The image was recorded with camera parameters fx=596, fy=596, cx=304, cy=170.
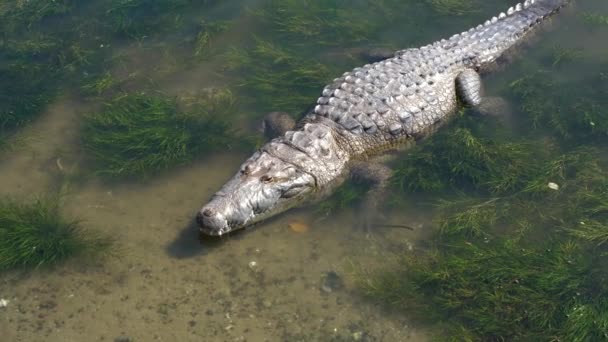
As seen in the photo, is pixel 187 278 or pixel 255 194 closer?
pixel 187 278

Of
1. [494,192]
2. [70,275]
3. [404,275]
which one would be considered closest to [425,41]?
[494,192]

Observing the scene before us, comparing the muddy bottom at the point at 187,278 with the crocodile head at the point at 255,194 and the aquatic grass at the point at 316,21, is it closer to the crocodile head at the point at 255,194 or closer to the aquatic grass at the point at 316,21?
the crocodile head at the point at 255,194

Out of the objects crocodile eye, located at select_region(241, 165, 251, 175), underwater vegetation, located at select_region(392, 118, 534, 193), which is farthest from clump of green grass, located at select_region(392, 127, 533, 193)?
crocodile eye, located at select_region(241, 165, 251, 175)

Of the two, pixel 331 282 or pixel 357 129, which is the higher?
pixel 357 129

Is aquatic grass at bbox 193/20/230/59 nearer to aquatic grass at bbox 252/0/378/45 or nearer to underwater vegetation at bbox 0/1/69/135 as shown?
aquatic grass at bbox 252/0/378/45

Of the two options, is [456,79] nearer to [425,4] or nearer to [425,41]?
[425,41]

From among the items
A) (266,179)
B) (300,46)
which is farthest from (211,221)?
(300,46)

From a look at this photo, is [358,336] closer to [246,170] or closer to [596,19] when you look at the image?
[246,170]

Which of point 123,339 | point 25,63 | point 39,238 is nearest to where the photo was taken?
point 123,339
